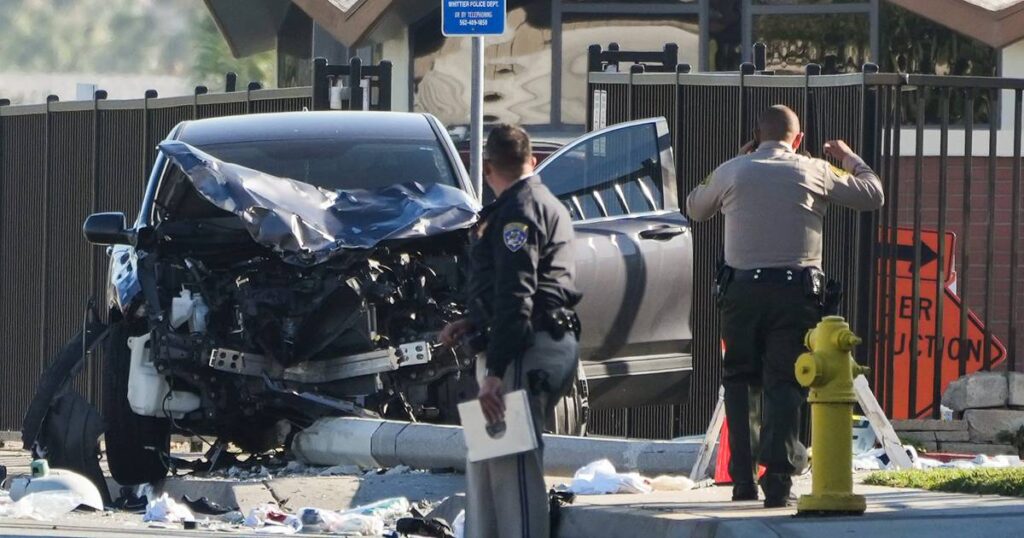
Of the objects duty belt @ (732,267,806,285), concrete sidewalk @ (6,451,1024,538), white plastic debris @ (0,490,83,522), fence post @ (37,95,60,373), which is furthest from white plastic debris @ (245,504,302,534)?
fence post @ (37,95,60,373)

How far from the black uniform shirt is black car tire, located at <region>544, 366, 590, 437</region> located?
2.95 metres

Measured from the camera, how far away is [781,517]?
700 cm

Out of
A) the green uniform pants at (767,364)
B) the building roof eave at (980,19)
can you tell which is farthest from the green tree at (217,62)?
the green uniform pants at (767,364)

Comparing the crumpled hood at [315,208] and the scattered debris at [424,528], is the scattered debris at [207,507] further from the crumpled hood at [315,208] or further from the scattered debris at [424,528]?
the scattered debris at [424,528]

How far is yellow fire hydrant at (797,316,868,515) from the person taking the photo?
713 cm

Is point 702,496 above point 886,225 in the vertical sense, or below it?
below

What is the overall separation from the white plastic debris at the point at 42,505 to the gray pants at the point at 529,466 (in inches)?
113

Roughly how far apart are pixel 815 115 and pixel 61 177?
6.91m

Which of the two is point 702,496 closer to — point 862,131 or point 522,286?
point 522,286

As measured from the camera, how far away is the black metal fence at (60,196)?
15883mm

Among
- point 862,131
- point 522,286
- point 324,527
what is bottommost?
point 324,527

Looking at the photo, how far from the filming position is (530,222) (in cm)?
685

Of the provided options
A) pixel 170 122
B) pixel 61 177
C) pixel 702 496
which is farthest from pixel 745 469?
pixel 61 177

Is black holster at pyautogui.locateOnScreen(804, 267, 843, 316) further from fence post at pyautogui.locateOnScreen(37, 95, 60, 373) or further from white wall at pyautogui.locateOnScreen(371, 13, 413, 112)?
white wall at pyautogui.locateOnScreen(371, 13, 413, 112)
